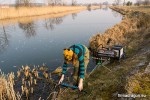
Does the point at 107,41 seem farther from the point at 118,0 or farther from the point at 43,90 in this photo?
the point at 118,0

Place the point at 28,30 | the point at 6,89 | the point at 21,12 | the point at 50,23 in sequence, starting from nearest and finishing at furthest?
1. the point at 6,89
2. the point at 28,30
3. the point at 50,23
4. the point at 21,12

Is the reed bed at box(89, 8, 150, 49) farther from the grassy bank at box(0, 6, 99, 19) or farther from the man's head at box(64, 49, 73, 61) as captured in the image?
the grassy bank at box(0, 6, 99, 19)

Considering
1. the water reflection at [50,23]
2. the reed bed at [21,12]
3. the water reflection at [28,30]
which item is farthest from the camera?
the reed bed at [21,12]

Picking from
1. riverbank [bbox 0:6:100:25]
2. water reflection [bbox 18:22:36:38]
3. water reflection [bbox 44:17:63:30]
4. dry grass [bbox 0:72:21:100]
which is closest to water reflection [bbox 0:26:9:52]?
water reflection [bbox 18:22:36:38]

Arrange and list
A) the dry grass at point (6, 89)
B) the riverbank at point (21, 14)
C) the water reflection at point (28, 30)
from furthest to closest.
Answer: the riverbank at point (21, 14) → the water reflection at point (28, 30) → the dry grass at point (6, 89)

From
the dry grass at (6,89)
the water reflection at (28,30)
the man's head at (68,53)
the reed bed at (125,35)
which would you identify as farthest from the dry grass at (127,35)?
the water reflection at (28,30)

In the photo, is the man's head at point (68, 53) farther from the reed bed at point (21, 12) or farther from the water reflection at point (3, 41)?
the reed bed at point (21, 12)

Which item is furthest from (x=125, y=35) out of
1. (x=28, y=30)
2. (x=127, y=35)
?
(x=28, y=30)

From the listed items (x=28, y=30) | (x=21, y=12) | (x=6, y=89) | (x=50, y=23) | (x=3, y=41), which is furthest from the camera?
(x=21, y=12)

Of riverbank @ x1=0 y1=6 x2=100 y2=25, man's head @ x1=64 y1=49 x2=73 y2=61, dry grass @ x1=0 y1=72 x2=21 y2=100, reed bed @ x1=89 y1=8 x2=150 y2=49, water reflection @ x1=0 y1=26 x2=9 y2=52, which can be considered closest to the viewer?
man's head @ x1=64 y1=49 x2=73 y2=61

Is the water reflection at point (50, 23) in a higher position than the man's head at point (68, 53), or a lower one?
lower

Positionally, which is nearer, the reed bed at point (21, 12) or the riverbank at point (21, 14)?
the riverbank at point (21, 14)

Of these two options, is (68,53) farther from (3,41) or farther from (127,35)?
(3,41)

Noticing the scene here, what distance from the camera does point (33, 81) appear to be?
36.9ft
